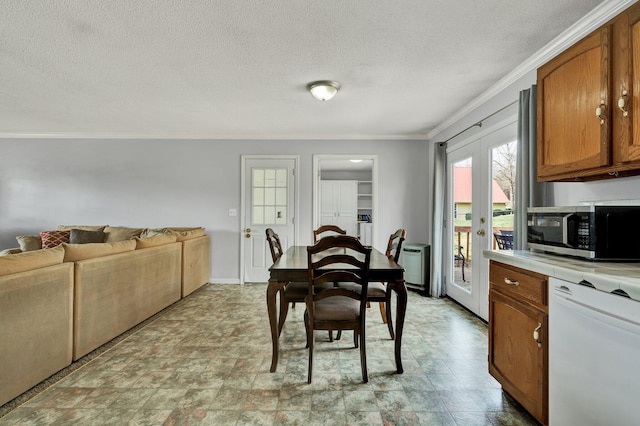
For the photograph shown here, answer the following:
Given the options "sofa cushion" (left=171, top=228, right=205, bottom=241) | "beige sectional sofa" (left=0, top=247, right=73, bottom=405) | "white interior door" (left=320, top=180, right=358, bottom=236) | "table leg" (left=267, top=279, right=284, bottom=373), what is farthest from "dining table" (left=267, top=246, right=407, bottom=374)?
"white interior door" (left=320, top=180, right=358, bottom=236)

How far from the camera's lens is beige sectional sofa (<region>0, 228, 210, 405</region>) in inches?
71.6

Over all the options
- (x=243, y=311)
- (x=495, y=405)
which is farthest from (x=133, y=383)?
(x=495, y=405)

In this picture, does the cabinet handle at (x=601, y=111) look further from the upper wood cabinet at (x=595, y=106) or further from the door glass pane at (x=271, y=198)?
the door glass pane at (x=271, y=198)

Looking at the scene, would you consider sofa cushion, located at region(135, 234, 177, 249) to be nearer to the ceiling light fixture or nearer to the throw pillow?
the throw pillow

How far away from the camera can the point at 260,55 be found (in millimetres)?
2418

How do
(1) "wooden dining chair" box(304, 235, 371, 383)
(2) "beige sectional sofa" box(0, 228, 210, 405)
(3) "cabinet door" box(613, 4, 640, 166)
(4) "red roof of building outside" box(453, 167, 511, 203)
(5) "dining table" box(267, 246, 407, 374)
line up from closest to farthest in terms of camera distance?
(3) "cabinet door" box(613, 4, 640, 166) < (2) "beige sectional sofa" box(0, 228, 210, 405) < (1) "wooden dining chair" box(304, 235, 371, 383) < (5) "dining table" box(267, 246, 407, 374) < (4) "red roof of building outside" box(453, 167, 511, 203)

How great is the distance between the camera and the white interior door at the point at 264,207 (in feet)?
16.0

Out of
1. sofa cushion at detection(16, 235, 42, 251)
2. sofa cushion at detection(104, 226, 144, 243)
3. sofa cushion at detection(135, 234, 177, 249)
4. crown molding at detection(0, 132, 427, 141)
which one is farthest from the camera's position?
crown molding at detection(0, 132, 427, 141)

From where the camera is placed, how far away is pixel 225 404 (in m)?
1.82

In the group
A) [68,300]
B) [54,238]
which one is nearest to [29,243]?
[54,238]

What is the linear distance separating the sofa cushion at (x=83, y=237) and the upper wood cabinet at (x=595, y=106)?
5.16 meters

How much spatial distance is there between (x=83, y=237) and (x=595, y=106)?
5403 mm

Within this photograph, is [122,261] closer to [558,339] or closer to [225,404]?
[225,404]

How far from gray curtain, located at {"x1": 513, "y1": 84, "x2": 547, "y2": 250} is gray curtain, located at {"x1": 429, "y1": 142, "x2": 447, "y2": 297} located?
5.56ft
